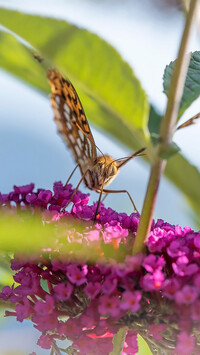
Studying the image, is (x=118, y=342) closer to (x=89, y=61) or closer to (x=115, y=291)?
(x=115, y=291)

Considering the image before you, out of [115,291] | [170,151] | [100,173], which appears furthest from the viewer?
[100,173]

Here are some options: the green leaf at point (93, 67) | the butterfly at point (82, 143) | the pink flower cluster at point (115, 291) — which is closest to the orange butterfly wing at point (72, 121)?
the butterfly at point (82, 143)

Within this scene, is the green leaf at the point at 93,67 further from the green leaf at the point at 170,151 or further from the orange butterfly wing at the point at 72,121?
the orange butterfly wing at the point at 72,121

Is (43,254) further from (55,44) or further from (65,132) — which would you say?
(65,132)

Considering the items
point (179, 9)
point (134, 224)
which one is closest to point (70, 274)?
point (134, 224)

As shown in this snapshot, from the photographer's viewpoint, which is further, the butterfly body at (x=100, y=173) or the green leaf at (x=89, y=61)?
the butterfly body at (x=100, y=173)

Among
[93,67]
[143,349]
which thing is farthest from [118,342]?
[93,67]

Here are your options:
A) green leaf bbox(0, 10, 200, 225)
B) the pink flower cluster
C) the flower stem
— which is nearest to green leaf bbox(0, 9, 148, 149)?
green leaf bbox(0, 10, 200, 225)
